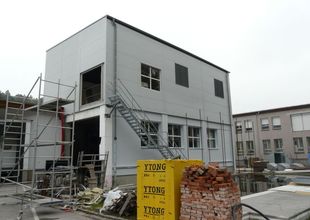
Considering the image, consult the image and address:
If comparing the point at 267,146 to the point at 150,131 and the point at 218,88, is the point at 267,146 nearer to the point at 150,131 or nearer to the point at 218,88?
the point at 218,88

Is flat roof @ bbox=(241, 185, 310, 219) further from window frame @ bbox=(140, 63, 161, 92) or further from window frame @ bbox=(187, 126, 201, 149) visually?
window frame @ bbox=(140, 63, 161, 92)

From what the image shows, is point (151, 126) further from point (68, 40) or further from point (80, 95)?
point (68, 40)

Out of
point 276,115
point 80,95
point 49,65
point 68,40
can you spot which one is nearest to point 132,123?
point 80,95

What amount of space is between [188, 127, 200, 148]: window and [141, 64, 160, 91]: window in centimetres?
469

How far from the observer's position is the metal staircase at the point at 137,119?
15117 millimetres

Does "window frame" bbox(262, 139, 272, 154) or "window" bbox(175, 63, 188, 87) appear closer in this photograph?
"window" bbox(175, 63, 188, 87)

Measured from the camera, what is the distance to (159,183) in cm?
712

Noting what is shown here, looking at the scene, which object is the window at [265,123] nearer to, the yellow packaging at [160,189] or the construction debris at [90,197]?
the construction debris at [90,197]

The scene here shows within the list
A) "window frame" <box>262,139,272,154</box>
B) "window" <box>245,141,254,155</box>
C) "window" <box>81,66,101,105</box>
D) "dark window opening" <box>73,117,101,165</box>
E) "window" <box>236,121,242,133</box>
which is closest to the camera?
"dark window opening" <box>73,117,101,165</box>

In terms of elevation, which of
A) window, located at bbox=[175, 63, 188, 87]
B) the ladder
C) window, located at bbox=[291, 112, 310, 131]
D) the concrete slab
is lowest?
the concrete slab

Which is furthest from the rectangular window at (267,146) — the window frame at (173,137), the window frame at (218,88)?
the window frame at (173,137)

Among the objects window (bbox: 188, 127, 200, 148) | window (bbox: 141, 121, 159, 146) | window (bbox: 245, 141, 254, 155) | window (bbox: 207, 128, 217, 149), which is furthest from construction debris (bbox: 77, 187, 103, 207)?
window (bbox: 245, 141, 254, 155)

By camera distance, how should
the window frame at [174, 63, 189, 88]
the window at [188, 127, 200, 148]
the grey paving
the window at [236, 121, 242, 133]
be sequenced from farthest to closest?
1. the window at [236, 121, 242, 133]
2. the window at [188, 127, 200, 148]
3. the window frame at [174, 63, 189, 88]
4. the grey paving

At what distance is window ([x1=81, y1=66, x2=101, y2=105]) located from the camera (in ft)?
58.8
